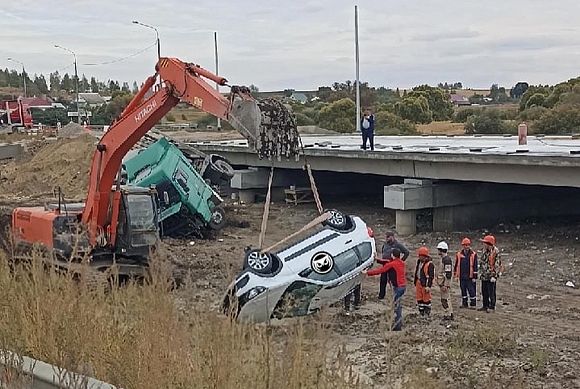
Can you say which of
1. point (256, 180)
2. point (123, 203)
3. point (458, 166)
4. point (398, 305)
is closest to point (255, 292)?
point (398, 305)

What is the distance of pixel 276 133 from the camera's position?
13172mm

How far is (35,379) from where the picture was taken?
556 centimetres

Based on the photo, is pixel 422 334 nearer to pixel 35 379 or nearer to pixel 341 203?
pixel 35 379

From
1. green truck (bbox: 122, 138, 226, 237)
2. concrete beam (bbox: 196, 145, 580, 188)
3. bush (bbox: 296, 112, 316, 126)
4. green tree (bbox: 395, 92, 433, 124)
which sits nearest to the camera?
concrete beam (bbox: 196, 145, 580, 188)

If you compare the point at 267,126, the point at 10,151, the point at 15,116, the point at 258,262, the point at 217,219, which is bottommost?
the point at 217,219

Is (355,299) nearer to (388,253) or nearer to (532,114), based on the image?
(388,253)

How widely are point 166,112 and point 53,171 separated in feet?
86.1

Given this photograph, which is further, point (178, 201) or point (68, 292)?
point (178, 201)

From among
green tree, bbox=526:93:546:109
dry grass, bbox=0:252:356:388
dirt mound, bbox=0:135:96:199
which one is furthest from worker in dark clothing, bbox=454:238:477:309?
green tree, bbox=526:93:546:109

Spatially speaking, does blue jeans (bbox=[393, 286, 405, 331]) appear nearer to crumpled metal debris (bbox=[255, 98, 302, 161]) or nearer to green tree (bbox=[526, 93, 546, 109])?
crumpled metal debris (bbox=[255, 98, 302, 161])

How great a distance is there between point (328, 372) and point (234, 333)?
2.36 feet

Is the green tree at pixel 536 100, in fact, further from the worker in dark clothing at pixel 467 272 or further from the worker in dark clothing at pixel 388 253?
the worker in dark clothing at pixel 467 272

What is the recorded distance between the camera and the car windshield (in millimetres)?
15227

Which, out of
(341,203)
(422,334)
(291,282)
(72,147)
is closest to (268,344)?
(291,282)
